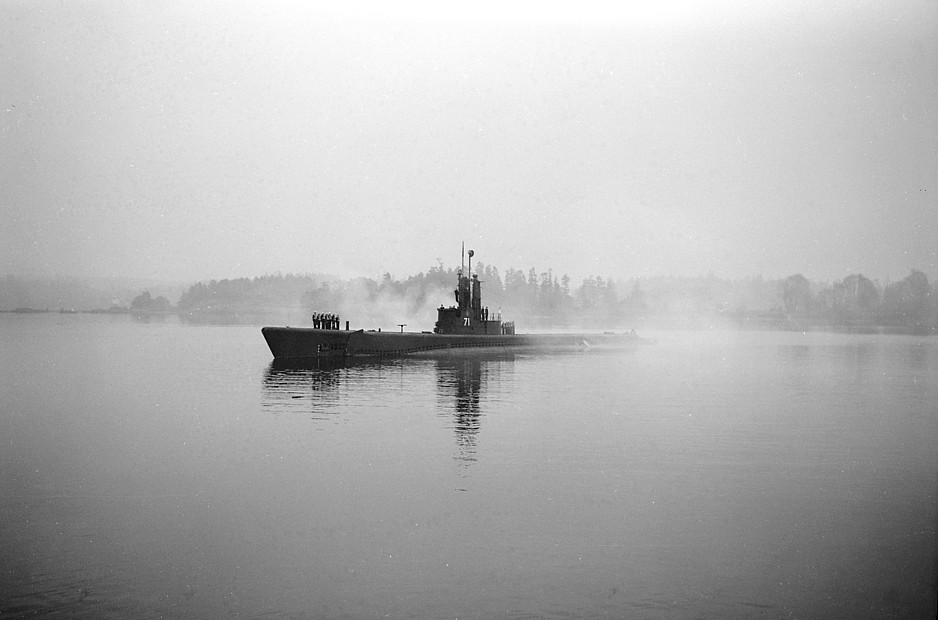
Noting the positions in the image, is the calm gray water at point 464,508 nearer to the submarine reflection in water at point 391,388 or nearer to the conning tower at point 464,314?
the submarine reflection in water at point 391,388

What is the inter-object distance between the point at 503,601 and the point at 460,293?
38.2 metres

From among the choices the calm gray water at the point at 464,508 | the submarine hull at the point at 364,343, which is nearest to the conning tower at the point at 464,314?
the submarine hull at the point at 364,343

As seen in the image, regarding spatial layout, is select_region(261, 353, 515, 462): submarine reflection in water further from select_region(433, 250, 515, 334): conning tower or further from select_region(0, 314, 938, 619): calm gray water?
select_region(433, 250, 515, 334): conning tower

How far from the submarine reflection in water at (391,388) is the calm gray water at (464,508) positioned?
0.72 ft

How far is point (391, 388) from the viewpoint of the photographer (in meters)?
26.6

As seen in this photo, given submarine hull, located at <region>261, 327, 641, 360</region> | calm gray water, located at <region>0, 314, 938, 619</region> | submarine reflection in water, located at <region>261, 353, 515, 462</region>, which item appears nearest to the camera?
calm gray water, located at <region>0, 314, 938, 619</region>

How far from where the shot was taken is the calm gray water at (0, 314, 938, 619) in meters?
8.14

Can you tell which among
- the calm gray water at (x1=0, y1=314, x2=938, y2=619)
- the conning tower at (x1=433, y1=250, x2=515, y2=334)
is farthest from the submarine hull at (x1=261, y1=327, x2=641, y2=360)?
the calm gray water at (x1=0, y1=314, x2=938, y2=619)

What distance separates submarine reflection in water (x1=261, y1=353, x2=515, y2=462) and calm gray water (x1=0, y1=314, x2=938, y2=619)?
22 centimetres

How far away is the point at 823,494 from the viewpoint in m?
12.4

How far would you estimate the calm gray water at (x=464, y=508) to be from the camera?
8141 millimetres

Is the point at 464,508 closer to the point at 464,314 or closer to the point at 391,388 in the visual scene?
the point at 391,388

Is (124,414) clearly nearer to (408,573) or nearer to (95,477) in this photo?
(95,477)

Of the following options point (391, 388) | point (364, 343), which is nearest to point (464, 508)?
point (391, 388)
